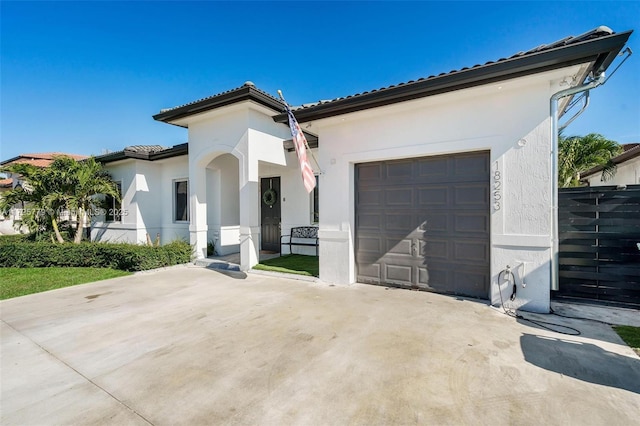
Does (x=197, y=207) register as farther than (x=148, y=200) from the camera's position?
No

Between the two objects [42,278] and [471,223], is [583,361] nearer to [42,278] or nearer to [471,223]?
[471,223]

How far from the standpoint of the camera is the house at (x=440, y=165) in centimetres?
470

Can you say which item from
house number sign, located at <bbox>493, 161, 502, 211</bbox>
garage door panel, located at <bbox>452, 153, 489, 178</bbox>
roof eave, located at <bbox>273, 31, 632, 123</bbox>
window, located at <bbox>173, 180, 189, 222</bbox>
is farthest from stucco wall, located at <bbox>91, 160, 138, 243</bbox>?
house number sign, located at <bbox>493, 161, 502, 211</bbox>

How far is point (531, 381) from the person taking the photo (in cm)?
283

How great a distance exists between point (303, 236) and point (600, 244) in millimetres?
7682

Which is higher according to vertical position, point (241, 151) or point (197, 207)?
point (241, 151)

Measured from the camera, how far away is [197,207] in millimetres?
Result: 9586

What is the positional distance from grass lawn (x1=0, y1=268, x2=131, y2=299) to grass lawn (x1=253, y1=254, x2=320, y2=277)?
13.8 feet

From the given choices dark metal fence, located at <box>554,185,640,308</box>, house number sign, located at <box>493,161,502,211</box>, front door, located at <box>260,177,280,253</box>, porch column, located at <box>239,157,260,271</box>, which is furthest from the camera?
front door, located at <box>260,177,280,253</box>

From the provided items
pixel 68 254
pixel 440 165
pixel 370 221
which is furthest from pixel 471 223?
pixel 68 254

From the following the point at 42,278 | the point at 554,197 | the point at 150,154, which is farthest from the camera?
the point at 150,154

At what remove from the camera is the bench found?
989 cm


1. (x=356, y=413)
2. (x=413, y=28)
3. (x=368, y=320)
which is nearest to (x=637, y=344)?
(x=368, y=320)

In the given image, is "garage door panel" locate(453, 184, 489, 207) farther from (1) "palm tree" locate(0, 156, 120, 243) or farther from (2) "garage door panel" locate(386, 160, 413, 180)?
(1) "palm tree" locate(0, 156, 120, 243)
